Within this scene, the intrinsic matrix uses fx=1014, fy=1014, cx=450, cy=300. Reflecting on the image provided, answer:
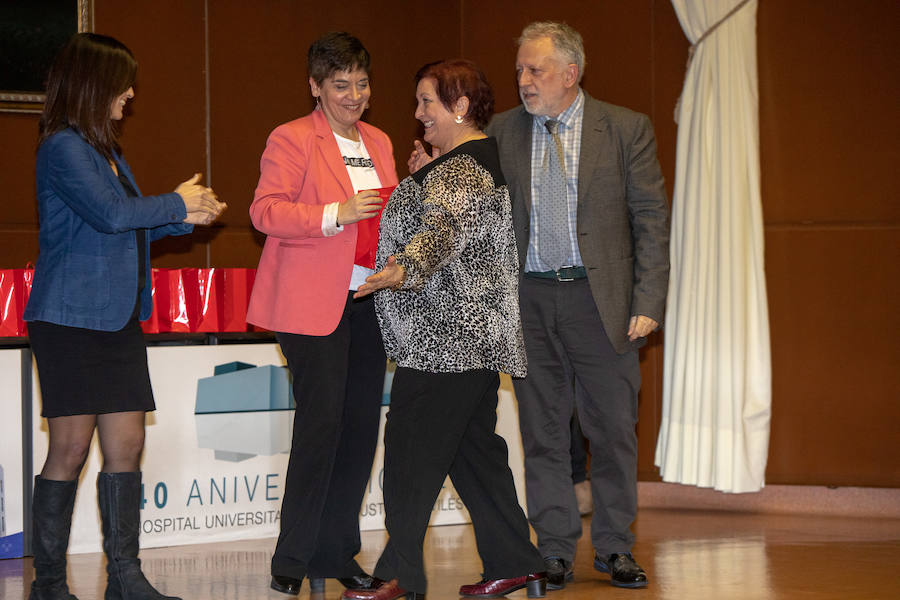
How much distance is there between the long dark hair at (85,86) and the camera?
272 centimetres

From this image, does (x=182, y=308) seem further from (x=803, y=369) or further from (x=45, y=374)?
(x=803, y=369)

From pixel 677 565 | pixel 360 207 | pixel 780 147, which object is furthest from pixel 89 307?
pixel 780 147

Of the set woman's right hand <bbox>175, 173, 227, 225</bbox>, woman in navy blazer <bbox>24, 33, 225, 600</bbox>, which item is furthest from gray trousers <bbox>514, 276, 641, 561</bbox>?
woman in navy blazer <bbox>24, 33, 225, 600</bbox>

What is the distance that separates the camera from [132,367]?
9.15 feet

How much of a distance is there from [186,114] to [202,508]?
72.5 inches

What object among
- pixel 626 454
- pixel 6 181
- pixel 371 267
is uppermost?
pixel 6 181

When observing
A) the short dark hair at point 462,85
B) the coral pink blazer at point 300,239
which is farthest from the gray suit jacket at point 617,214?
the coral pink blazer at point 300,239

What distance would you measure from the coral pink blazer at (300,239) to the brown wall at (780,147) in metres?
1.81

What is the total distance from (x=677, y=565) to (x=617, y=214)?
1275 millimetres

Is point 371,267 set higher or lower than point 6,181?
lower

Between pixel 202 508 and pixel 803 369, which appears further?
pixel 803 369

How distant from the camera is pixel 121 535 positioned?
278cm

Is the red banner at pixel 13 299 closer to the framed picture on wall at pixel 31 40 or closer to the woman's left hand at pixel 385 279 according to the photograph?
the framed picture on wall at pixel 31 40

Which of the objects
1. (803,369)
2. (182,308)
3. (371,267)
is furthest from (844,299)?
(182,308)
